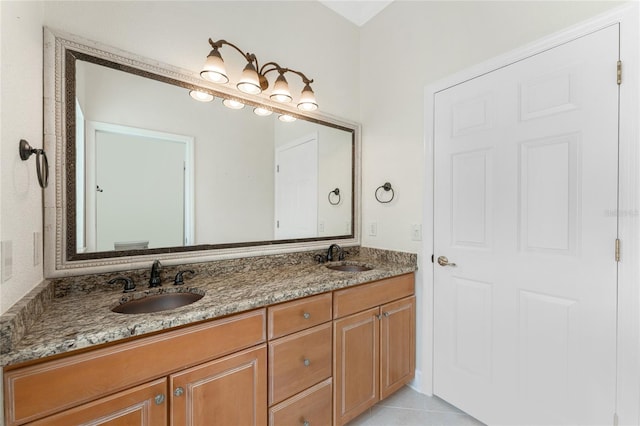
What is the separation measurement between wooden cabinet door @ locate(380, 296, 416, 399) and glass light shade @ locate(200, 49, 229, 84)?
1655 millimetres

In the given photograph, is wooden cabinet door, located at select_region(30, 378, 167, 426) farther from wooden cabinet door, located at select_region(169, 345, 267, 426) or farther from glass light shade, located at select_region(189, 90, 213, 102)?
glass light shade, located at select_region(189, 90, 213, 102)

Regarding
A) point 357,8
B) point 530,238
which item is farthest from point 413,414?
point 357,8

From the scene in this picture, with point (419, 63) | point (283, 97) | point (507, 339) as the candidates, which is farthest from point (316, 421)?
point (419, 63)

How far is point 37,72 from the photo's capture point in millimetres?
1065

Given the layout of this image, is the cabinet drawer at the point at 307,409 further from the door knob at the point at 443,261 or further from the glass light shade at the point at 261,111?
the glass light shade at the point at 261,111

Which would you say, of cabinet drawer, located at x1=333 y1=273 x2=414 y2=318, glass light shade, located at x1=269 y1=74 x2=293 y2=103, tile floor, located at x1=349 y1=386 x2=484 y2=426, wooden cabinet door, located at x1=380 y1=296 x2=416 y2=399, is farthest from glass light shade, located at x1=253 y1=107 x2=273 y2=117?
tile floor, located at x1=349 y1=386 x2=484 y2=426

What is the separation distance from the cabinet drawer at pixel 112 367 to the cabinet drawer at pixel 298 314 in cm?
Result: 13

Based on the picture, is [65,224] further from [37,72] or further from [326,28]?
[326,28]

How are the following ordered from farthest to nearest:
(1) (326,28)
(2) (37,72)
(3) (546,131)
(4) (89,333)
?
(1) (326,28) → (3) (546,131) → (2) (37,72) → (4) (89,333)

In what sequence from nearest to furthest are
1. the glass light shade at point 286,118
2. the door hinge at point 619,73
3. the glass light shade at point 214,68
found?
the door hinge at point 619,73, the glass light shade at point 214,68, the glass light shade at point 286,118

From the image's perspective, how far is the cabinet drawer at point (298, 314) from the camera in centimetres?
121

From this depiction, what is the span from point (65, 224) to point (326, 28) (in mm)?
2160

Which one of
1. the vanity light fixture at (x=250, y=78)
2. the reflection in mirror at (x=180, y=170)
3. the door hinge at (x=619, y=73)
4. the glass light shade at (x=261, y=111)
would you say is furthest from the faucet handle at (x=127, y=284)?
the door hinge at (x=619, y=73)

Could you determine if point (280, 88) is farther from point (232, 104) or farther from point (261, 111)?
point (232, 104)
